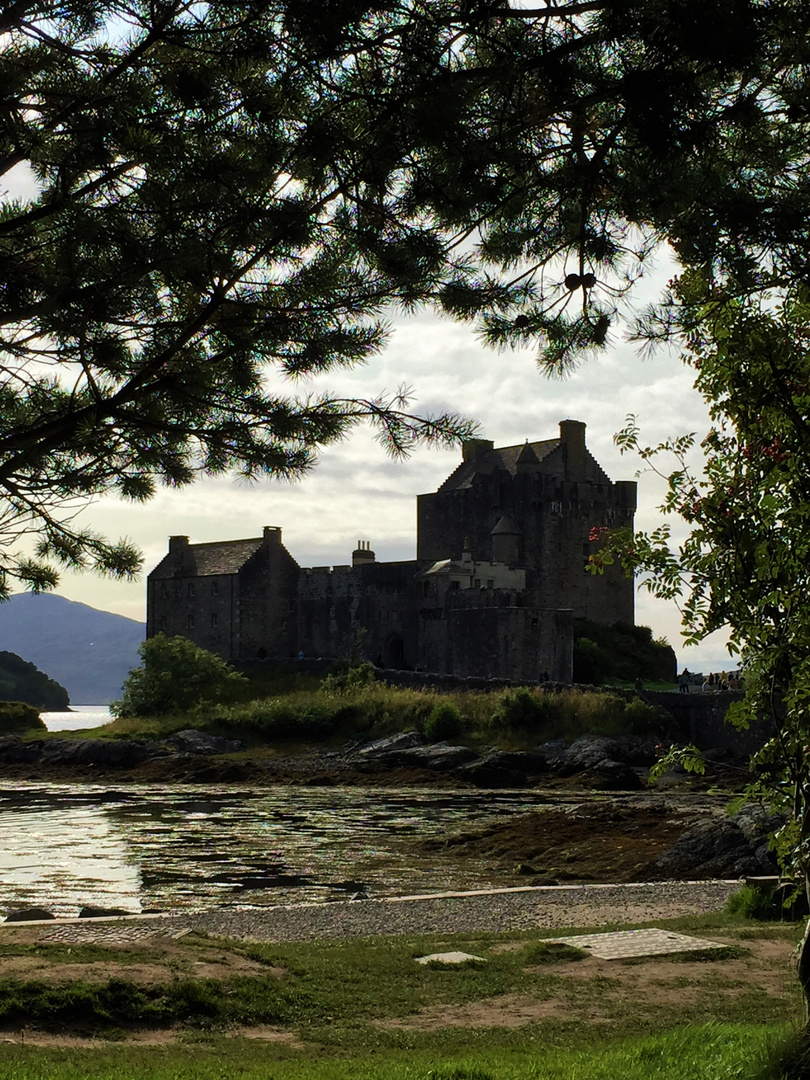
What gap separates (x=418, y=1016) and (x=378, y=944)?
9.41 feet

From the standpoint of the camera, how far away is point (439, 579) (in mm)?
59219

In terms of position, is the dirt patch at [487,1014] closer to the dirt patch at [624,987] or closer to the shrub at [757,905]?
the dirt patch at [624,987]

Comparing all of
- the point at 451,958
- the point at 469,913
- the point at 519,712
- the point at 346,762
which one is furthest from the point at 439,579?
the point at 451,958

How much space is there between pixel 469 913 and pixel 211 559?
5631cm

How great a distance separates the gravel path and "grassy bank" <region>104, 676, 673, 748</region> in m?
28.4

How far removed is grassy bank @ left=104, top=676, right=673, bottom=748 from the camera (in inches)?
1768

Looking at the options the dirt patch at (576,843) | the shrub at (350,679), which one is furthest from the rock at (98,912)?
the shrub at (350,679)

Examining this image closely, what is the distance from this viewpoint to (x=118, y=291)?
8070 mm

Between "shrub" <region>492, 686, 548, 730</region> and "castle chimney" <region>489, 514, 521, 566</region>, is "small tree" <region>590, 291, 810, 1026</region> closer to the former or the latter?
"shrub" <region>492, 686, 548, 730</region>

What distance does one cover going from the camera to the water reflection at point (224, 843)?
60.6 feet

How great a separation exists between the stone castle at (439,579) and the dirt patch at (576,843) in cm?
2943

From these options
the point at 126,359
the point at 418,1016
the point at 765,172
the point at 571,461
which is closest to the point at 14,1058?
the point at 418,1016

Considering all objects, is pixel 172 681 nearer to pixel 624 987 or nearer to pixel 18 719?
pixel 18 719

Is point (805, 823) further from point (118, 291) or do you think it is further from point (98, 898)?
point (98, 898)
